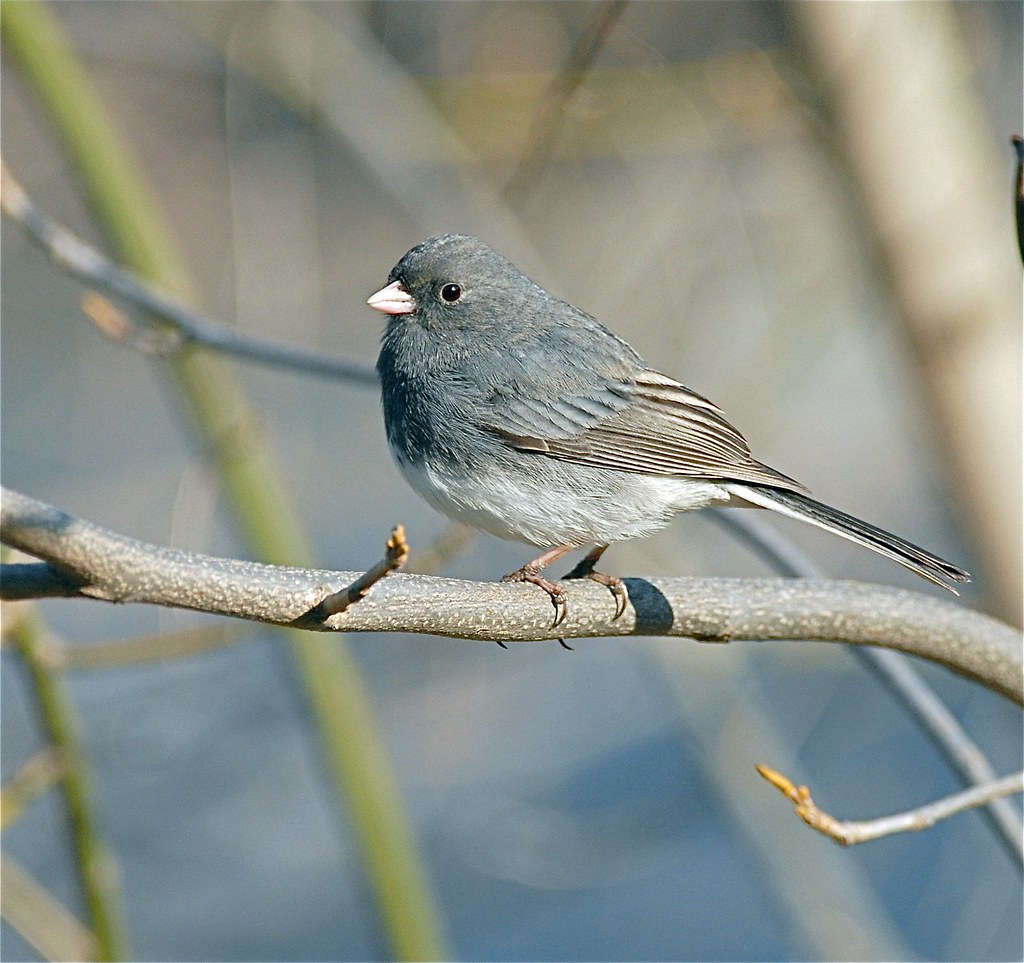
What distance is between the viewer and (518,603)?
5.21 feet

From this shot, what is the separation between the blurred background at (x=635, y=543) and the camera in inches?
106

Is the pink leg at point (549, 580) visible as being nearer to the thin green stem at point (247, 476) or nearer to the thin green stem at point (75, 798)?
the thin green stem at point (247, 476)

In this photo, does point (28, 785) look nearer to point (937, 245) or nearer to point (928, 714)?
point (928, 714)

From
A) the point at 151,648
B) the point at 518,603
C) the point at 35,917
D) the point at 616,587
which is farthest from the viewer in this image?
the point at 151,648

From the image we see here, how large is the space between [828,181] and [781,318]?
16.7 inches

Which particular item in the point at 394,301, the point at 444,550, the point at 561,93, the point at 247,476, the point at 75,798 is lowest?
the point at 75,798

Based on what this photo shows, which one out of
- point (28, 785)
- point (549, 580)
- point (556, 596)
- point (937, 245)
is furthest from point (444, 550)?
point (937, 245)

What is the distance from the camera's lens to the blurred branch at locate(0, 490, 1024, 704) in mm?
1299

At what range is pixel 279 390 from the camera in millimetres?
8055

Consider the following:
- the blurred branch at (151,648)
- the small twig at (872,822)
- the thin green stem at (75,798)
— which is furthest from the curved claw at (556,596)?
the thin green stem at (75,798)

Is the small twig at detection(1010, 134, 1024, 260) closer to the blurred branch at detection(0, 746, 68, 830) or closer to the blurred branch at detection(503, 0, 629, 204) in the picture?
the blurred branch at detection(503, 0, 629, 204)

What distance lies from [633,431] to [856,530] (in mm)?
458

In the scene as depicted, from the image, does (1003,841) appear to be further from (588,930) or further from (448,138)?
(588,930)

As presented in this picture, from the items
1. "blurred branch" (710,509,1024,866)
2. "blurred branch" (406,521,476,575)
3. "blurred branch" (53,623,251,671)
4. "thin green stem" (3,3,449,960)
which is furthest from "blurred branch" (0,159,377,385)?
"blurred branch" (710,509,1024,866)
